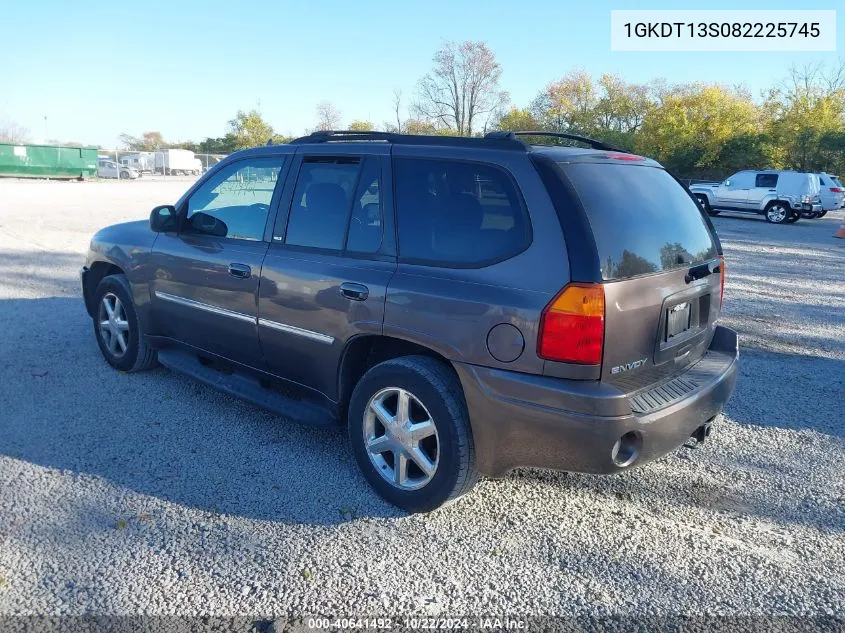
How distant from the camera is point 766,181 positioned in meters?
24.0

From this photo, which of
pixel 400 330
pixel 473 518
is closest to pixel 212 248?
pixel 400 330

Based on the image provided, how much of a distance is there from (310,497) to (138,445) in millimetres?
1259

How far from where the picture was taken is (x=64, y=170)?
40.4 metres

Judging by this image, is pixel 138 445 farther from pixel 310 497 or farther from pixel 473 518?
pixel 473 518

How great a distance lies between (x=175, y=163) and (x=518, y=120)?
2750cm

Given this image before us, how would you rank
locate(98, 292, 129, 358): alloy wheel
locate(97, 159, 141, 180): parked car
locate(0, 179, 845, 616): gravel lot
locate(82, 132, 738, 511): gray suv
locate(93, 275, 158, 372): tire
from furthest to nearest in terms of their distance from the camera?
locate(97, 159, 141, 180): parked car
locate(98, 292, 129, 358): alloy wheel
locate(93, 275, 158, 372): tire
locate(82, 132, 738, 511): gray suv
locate(0, 179, 845, 616): gravel lot

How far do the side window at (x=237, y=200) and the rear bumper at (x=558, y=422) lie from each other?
6.10 feet

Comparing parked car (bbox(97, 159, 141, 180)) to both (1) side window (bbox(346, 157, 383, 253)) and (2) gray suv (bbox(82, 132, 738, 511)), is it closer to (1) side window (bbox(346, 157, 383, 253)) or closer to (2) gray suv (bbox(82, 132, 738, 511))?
(2) gray suv (bbox(82, 132, 738, 511))

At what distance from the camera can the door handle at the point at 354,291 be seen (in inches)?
131

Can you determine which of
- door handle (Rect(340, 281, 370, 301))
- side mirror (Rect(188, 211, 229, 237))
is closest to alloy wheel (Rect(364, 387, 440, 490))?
door handle (Rect(340, 281, 370, 301))

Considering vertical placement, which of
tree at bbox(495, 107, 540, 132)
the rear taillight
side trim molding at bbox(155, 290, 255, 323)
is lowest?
side trim molding at bbox(155, 290, 255, 323)

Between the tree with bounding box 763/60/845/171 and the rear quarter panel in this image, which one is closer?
the rear quarter panel

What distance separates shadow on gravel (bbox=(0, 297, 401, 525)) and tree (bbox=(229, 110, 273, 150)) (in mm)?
59724

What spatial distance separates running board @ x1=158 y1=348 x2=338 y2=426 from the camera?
376cm
